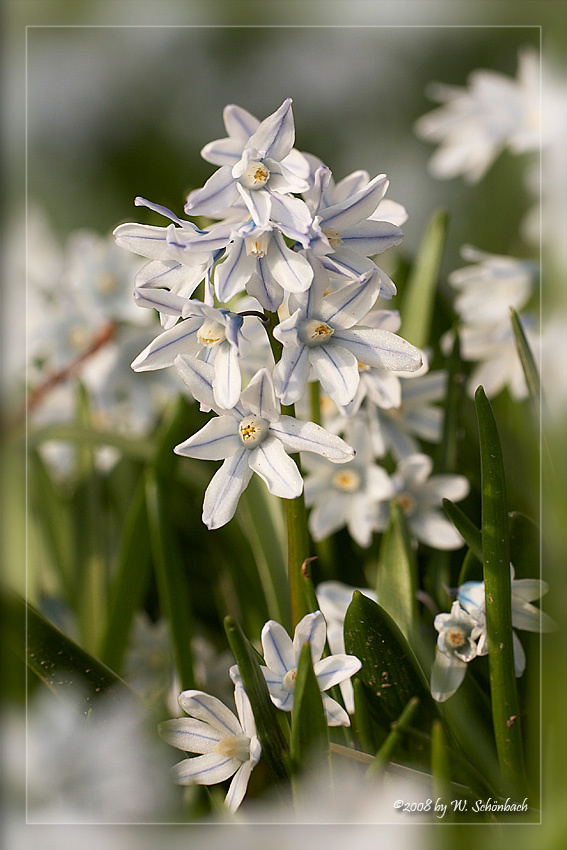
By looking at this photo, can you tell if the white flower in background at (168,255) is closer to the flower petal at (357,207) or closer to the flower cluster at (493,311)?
the flower petal at (357,207)

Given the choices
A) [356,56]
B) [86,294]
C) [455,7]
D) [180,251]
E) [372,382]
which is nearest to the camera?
[180,251]

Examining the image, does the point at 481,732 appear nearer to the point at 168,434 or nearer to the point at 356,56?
the point at 168,434

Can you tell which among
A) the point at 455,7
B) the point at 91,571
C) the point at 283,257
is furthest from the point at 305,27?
the point at 91,571

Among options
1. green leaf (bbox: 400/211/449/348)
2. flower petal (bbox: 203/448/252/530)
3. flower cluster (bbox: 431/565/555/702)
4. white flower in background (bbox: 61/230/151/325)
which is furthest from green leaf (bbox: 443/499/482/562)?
white flower in background (bbox: 61/230/151/325)

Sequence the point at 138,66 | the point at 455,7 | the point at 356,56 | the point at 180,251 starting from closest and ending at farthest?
→ the point at 180,251, the point at 455,7, the point at 356,56, the point at 138,66

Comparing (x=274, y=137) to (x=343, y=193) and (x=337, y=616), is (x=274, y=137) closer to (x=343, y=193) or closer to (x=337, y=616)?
(x=343, y=193)

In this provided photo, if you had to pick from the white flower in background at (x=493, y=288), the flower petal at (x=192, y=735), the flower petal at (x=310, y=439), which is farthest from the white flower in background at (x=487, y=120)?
the flower petal at (x=192, y=735)
